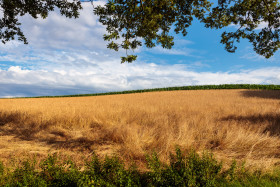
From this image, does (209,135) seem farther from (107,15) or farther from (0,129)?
(0,129)

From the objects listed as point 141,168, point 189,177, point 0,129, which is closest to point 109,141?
point 141,168

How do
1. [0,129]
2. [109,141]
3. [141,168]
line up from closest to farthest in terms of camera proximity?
[141,168] → [109,141] → [0,129]

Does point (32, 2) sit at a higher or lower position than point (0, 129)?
higher

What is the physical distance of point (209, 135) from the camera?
686 centimetres

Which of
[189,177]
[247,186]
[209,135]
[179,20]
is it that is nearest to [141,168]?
[189,177]

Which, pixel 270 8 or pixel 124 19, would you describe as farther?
pixel 270 8

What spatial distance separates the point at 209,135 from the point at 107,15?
627cm

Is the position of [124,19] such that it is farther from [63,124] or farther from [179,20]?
[63,124]

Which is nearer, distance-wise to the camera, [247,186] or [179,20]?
[247,186]

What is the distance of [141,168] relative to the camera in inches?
188

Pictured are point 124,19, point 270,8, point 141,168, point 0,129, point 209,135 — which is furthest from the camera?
point 0,129

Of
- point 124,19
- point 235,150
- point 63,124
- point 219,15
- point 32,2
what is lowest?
point 235,150

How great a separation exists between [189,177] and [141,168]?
1.47 m

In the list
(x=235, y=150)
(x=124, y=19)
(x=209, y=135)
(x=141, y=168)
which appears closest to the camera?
(x=141, y=168)
